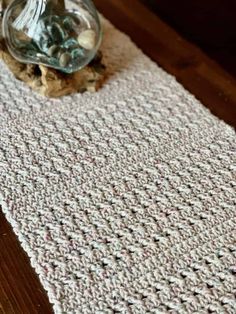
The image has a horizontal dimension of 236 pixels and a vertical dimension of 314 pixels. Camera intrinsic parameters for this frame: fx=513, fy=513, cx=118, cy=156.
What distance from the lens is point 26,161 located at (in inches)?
28.3

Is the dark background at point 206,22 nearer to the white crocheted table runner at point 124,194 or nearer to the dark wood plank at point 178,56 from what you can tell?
the dark wood plank at point 178,56

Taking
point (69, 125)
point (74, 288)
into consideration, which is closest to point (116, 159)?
point (69, 125)

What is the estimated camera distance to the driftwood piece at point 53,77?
81cm

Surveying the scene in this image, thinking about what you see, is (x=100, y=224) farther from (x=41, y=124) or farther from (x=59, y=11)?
(x=59, y=11)

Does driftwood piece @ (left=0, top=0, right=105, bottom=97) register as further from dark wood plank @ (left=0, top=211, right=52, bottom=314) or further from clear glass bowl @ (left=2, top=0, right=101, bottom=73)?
dark wood plank @ (left=0, top=211, right=52, bottom=314)

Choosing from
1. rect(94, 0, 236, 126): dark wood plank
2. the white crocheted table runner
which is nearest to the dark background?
rect(94, 0, 236, 126): dark wood plank

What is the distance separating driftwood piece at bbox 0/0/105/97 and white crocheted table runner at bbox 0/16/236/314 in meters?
0.01

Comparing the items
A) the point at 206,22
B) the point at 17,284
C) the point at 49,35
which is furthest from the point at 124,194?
the point at 206,22

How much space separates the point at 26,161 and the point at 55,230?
0.13 m

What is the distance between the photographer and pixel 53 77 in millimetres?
804

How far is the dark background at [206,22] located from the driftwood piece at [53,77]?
35 centimetres

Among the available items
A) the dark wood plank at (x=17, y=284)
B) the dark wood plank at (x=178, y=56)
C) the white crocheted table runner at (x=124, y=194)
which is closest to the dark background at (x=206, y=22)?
the dark wood plank at (x=178, y=56)

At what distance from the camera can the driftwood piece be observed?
81 centimetres

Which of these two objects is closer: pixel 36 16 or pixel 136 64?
pixel 36 16
